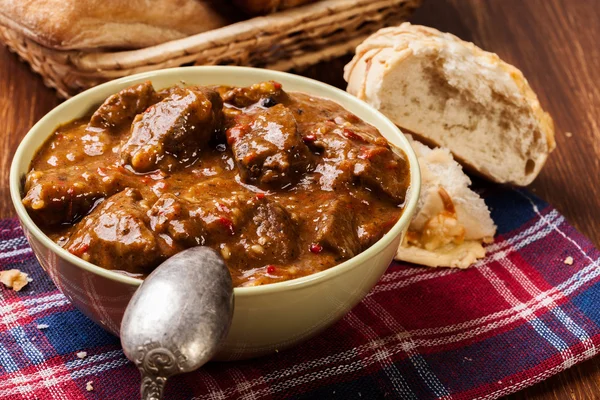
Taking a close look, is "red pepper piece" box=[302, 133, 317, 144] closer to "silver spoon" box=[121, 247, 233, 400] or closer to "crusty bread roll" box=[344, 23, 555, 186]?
"silver spoon" box=[121, 247, 233, 400]

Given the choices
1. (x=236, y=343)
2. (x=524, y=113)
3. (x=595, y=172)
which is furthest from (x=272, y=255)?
(x=595, y=172)

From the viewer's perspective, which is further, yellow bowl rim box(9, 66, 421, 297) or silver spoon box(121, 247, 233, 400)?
yellow bowl rim box(9, 66, 421, 297)

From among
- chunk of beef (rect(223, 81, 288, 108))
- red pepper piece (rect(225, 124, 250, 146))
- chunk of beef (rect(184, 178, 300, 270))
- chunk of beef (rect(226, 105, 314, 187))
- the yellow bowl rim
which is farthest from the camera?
chunk of beef (rect(223, 81, 288, 108))

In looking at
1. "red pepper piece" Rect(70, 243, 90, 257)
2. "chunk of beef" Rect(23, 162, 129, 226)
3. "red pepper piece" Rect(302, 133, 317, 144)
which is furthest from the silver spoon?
"red pepper piece" Rect(302, 133, 317, 144)

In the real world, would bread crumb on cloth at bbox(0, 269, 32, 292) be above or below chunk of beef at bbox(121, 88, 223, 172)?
below

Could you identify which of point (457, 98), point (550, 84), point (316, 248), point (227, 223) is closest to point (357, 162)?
point (316, 248)

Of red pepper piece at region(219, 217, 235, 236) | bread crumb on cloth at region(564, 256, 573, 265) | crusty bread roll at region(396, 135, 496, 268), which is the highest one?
red pepper piece at region(219, 217, 235, 236)

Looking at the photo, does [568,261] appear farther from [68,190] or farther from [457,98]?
[68,190]
